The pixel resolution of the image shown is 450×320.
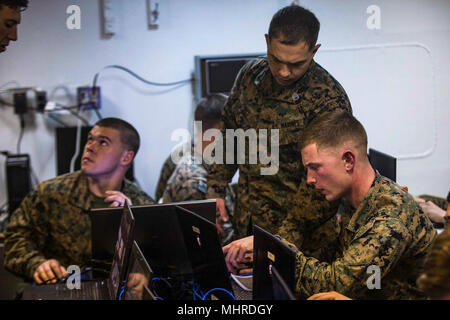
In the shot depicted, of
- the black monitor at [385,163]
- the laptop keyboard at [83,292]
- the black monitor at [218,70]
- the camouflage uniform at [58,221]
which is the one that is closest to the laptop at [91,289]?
the laptop keyboard at [83,292]

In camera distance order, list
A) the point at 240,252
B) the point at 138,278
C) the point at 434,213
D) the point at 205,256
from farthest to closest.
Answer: the point at 434,213
the point at 240,252
the point at 205,256
the point at 138,278

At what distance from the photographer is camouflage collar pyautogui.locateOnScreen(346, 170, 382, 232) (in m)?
1.48

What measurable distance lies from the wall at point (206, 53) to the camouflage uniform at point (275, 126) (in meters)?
0.30

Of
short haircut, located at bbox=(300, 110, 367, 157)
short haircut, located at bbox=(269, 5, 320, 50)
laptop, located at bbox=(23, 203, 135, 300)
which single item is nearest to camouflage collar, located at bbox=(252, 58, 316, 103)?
short haircut, located at bbox=(269, 5, 320, 50)

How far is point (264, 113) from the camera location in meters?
2.04

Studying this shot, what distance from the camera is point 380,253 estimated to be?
1.33 metres

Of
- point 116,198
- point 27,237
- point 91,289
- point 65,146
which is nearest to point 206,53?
point 65,146

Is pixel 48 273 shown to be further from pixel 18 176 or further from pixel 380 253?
pixel 18 176

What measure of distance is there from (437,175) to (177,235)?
4.45 ft

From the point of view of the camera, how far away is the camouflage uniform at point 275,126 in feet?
6.13

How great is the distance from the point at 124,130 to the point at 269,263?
1346 mm
